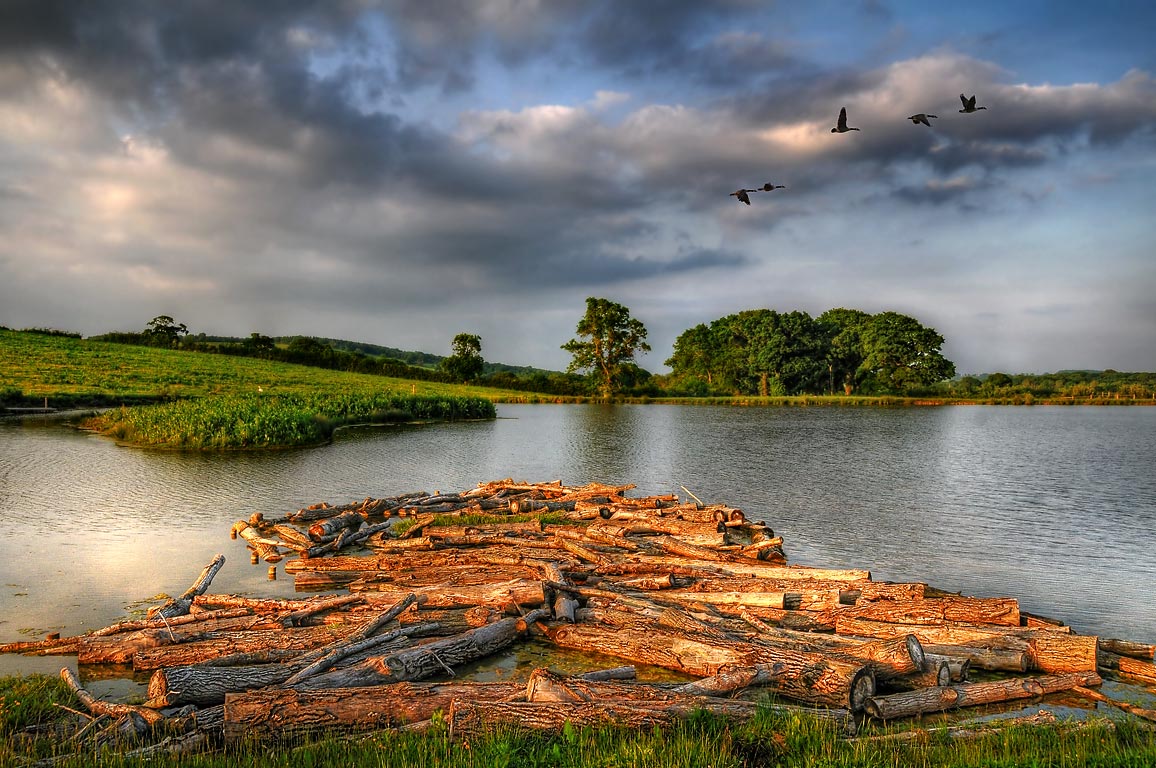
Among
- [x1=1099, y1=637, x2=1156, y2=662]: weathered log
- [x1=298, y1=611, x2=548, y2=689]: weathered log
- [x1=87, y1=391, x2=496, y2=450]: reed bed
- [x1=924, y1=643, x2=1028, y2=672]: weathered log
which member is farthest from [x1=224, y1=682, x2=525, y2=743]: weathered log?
[x1=87, y1=391, x2=496, y2=450]: reed bed

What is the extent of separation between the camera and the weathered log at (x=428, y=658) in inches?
286

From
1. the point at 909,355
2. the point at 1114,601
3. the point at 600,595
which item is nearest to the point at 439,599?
the point at 600,595

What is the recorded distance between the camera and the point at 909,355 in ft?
328

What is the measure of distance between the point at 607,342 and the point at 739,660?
9729 cm

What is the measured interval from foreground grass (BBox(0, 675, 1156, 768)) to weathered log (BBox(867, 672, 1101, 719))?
873 mm

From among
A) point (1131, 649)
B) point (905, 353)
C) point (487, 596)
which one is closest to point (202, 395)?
point (487, 596)

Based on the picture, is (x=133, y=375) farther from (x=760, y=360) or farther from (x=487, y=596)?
(x=760, y=360)

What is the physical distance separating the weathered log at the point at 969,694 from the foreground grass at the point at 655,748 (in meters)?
0.87

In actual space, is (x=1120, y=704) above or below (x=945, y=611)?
below

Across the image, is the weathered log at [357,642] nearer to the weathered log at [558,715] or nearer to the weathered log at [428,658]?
the weathered log at [428,658]

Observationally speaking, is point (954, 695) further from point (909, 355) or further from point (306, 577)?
point (909, 355)

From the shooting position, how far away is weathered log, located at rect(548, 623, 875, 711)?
292 inches

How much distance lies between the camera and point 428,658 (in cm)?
812

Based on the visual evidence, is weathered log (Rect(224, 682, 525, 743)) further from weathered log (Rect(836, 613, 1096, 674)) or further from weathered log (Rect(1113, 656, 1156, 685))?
weathered log (Rect(1113, 656, 1156, 685))
